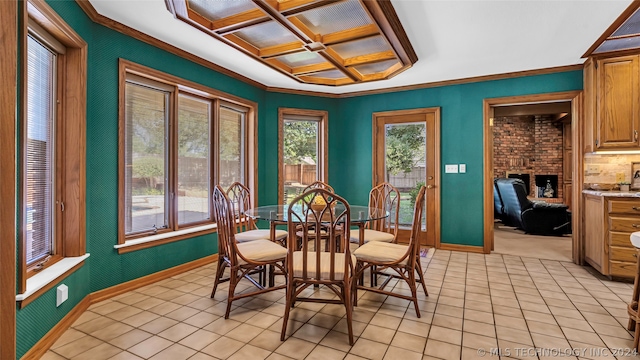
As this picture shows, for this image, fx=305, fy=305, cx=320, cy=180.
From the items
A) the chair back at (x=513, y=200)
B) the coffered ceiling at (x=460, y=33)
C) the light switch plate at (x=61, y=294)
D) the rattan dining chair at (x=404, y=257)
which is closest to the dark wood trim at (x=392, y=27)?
the coffered ceiling at (x=460, y=33)

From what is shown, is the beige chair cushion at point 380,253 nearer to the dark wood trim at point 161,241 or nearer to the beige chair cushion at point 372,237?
the beige chair cushion at point 372,237

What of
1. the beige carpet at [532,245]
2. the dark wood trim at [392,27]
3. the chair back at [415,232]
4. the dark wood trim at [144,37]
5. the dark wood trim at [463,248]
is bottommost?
the beige carpet at [532,245]

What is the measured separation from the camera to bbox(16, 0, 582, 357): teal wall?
95.1 inches

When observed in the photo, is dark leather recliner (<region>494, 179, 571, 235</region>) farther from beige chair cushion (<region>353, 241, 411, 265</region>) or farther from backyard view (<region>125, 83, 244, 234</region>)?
backyard view (<region>125, 83, 244, 234</region>)

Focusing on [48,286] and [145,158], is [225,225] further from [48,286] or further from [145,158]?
[145,158]

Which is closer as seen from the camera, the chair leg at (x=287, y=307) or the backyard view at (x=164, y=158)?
the chair leg at (x=287, y=307)

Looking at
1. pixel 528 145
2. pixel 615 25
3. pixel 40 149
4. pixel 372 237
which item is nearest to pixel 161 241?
pixel 40 149

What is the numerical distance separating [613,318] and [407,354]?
5.53 ft

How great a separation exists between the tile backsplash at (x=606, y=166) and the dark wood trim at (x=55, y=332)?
5231 mm

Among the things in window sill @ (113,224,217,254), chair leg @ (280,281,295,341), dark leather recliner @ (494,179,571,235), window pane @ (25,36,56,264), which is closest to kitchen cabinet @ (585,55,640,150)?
dark leather recliner @ (494,179,571,235)

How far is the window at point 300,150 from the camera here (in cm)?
473

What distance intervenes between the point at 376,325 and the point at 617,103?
11.6 ft

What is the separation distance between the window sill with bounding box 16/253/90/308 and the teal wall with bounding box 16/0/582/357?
0.20 feet

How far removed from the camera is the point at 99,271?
2.53 m
